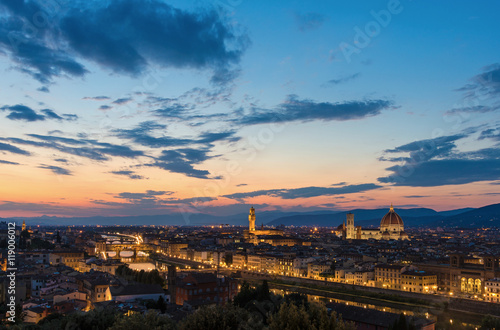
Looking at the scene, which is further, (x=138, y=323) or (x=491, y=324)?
(x=491, y=324)

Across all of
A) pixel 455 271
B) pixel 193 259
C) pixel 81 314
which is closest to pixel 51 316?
pixel 81 314

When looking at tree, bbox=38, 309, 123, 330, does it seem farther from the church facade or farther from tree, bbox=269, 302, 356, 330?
the church facade

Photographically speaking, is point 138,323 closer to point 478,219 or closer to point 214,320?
point 214,320

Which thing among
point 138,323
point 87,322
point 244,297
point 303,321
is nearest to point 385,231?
point 244,297

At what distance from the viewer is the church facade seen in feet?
263

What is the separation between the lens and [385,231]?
81.6 meters

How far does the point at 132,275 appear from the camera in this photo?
3103 centimetres

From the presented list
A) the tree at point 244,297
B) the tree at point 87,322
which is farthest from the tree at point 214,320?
the tree at point 244,297

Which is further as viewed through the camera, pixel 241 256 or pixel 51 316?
pixel 241 256

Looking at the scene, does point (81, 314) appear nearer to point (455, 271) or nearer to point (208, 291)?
point (208, 291)

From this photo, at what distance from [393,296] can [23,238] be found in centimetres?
4505

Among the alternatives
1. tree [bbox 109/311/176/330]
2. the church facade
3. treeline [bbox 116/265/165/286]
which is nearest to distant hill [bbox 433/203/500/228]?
the church facade

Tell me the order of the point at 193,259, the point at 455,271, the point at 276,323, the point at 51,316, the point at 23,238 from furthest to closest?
the point at 193,259
the point at 23,238
the point at 455,271
the point at 51,316
the point at 276,323

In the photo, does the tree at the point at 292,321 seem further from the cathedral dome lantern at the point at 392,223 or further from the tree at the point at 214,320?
the cathedral dome lantern at the point at 392,223
